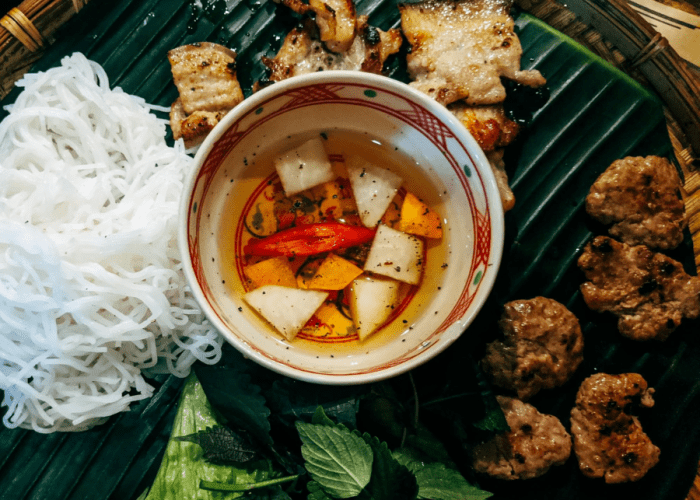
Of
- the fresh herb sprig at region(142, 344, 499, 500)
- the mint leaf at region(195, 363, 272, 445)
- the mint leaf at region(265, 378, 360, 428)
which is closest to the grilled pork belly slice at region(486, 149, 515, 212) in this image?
the fresh herb sprig at region(142, 344, 499, 500)

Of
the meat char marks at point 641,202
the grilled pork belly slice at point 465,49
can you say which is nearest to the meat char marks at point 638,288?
the meat char marks at point 641,202

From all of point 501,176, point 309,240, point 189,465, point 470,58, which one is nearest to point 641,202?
point 501,176

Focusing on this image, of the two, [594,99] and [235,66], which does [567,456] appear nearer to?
[594,99]

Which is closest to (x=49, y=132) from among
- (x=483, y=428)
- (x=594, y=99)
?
(x=483, y=428)

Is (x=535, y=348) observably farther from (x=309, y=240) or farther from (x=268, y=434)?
(x=268, y=434)

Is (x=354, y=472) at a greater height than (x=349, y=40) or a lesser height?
lesser

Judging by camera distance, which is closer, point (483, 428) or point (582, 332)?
point (483, 428)

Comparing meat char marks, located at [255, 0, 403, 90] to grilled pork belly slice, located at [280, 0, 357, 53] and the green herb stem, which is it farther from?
the green herb stem
